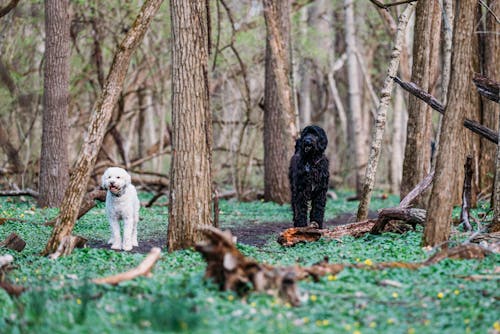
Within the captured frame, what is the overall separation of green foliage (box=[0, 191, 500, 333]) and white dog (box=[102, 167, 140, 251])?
1227 mm

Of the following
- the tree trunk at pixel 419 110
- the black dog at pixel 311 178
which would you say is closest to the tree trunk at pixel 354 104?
the tree trunk at pixel 419 110

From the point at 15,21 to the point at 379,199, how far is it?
1147 cm

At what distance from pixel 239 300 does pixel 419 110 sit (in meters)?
7.57

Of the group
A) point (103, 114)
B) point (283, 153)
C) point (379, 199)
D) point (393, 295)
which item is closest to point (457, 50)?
point (393, 295)

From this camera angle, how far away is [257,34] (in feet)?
81.3

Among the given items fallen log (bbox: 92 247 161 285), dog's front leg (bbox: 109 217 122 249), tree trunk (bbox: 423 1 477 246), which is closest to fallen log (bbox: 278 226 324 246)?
dog's front leg (bbox: 109 217 122 249)

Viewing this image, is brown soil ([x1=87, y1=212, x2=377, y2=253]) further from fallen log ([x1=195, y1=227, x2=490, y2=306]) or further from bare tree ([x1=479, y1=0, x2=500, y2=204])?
fallen log ([x1=195, y1=227, x2=490, y2=306])

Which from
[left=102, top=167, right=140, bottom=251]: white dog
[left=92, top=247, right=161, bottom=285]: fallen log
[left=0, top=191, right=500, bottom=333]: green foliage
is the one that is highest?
[left=102, top=167, right=140, bottom=251]: white dog

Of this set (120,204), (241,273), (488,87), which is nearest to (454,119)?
(488,87)

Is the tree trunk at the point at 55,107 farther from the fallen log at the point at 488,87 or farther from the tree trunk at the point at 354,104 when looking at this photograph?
the tree trunk at the point at 354,104

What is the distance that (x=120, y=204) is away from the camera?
34.7ft

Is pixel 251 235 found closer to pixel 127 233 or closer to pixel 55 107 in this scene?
pixel 127 233

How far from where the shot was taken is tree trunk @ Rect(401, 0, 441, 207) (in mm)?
13047

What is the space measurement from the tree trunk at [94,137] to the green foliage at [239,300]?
36 cm
